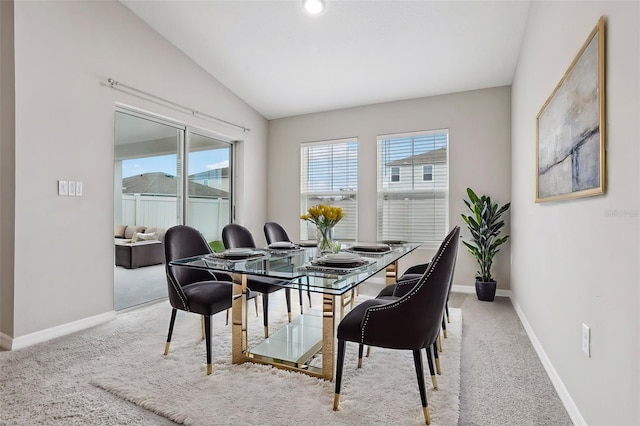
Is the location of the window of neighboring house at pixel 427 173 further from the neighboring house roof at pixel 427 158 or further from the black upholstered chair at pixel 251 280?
the black upholstered chair at pixel 251 280

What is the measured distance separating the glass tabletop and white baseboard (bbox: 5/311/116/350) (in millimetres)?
1493

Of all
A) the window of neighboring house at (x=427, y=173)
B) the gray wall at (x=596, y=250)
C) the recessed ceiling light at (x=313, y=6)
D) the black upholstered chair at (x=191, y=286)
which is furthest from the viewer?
the window of neighboring house at (x=427, y=173)

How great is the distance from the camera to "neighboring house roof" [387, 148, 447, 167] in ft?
14.5

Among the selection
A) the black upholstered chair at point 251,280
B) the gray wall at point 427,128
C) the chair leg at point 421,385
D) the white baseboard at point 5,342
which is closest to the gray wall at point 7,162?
the white baseboard at point 5,342

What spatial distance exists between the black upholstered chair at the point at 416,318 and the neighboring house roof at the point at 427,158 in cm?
294

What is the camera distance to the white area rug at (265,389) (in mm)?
1704

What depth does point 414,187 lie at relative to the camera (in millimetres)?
4578

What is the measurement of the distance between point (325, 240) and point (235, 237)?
1041mm

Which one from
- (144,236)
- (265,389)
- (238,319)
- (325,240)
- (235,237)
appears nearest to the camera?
(265,389)

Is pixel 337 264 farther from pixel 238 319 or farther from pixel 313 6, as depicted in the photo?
pixel 313 6

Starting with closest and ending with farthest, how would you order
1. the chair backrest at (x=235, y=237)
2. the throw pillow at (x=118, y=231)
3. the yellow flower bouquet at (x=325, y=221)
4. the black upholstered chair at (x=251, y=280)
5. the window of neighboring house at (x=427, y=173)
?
the yellow flower bouquet at (x=325, y=221), the black upholstered chair at (x=251, y=280), the chair backrest at (x=235, y=237), the throw pillow at (x=118, y=231), the window of neighboring house at (x=427, y=173)

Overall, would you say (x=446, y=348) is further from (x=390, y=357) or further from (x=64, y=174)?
(x=64, y=174)

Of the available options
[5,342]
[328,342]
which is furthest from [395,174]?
[5,342]

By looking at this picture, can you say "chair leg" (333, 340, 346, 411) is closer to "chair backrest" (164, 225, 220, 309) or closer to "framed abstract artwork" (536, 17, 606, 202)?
"chair backrest" (164, 225, 220, 309)
